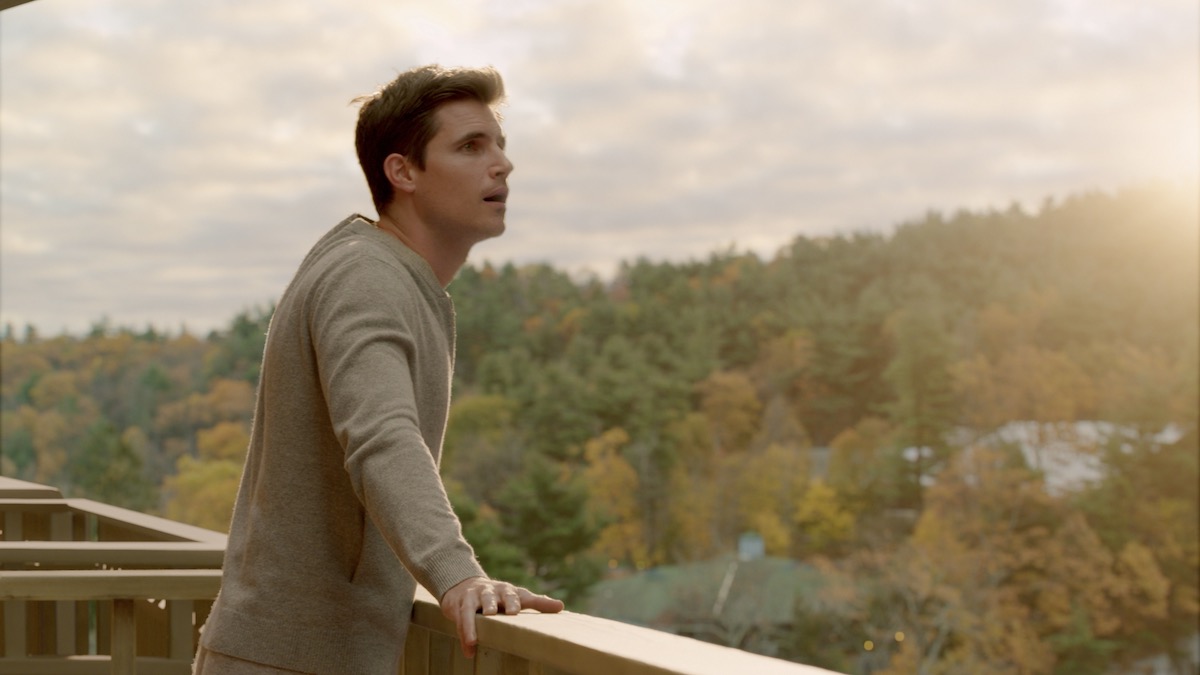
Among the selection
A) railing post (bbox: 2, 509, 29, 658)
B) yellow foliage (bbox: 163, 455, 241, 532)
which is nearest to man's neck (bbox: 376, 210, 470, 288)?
railing post (bbox: 2, 509, 29, 658)

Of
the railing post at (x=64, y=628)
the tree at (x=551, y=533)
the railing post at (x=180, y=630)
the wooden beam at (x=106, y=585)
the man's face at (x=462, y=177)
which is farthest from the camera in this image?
the tree at (x=551, y=533)

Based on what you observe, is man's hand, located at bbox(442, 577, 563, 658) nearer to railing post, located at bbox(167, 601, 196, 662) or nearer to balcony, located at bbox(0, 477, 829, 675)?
balcony, located at bbox(0, 477, 829, 675)

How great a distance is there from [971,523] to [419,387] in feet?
119

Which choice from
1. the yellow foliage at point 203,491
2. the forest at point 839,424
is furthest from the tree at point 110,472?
the yellow foliage at point 203,491

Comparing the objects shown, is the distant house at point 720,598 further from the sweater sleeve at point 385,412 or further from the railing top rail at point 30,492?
the sweater sleeve at point 385,412

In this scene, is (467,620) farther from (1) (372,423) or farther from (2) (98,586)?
(2) (98,586)

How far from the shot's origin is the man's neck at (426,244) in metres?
1.32

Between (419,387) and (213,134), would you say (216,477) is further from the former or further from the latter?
(419,387)

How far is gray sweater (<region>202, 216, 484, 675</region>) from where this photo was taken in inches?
45.5

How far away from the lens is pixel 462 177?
1297 mm

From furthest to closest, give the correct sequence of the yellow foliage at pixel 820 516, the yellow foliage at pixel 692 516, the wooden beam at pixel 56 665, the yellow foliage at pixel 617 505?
the yellow foliage at pixel 692 516 < the yellow foliage at pixel 617 505 < the yellow foliage at pixel 820 516 < the wooden beam at pixel 56 665

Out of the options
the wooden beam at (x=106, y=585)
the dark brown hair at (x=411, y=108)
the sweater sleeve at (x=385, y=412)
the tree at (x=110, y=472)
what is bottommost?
the tree at (x=110, y=472)

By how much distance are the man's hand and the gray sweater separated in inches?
4.4

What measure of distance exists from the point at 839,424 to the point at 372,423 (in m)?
44.4
